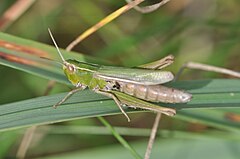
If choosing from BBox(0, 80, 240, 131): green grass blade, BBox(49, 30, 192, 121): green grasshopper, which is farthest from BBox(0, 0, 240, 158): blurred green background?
BBox(0, 80, 240, 131): green grass blade

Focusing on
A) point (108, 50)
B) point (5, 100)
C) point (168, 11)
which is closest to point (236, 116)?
point (108, 50)

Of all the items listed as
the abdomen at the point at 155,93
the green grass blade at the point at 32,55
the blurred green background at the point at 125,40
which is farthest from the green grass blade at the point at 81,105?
the blurred green background at the point at 125,40

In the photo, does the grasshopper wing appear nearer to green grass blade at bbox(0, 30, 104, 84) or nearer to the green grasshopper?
the green grasshopper

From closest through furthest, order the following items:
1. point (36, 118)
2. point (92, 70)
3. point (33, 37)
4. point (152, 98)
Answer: point (36, 118) → point (152, 98) → point (92, 70) → point (33, 37)

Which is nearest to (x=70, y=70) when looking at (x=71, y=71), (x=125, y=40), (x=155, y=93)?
(x=71, y=71)

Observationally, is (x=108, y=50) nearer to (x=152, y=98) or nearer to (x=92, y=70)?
(x=92, y=70)

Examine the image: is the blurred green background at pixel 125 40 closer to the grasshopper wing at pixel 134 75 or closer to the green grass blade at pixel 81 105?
the grasshopper wing at pixel 134 75

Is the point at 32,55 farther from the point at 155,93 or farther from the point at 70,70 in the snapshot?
the point at 155,93
